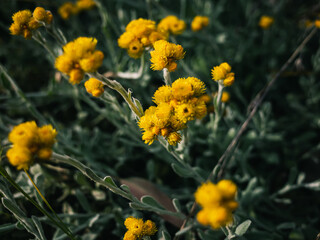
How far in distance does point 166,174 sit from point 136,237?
1.18 metres

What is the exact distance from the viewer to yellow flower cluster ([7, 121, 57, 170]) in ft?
3.40

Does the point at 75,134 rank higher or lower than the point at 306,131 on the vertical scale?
higher

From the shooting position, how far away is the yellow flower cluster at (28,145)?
1.04 m

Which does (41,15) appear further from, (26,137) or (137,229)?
(137,229)

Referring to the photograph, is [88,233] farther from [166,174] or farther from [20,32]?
[20,32]

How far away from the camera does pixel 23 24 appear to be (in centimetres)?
156

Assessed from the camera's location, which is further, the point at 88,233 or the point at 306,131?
the point at 306,131

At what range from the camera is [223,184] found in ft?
3.19

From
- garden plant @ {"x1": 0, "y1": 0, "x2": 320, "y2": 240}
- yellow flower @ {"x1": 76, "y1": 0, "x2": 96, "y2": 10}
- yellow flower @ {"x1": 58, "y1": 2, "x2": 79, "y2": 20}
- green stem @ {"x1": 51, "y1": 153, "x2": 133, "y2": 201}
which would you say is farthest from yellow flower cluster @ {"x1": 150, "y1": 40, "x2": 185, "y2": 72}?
yellow flower @ {"x1": 58, "y1": 2, "x2": 79, "y2": 20}

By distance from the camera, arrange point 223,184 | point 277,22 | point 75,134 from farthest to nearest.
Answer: point 277,22, point 75,134, point 223,184

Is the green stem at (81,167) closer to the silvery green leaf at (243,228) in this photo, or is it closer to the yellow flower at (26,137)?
the yellow flower at (26,137)

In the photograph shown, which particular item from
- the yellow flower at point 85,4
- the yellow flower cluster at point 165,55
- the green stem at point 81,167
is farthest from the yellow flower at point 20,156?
the yellow flower at point 85,4

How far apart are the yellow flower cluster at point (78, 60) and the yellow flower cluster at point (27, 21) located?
49 cm

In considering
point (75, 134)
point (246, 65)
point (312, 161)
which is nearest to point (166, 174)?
point (75, 134)
